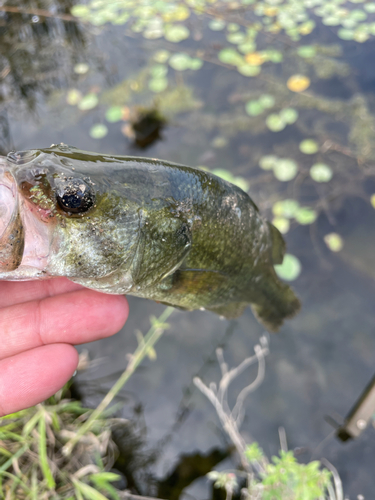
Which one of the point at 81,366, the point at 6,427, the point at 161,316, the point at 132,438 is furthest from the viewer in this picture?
the point at 161,316

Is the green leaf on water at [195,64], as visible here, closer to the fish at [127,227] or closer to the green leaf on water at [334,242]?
the green leaf on water at [334,242]

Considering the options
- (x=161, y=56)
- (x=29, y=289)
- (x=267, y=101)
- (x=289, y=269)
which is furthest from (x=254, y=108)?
(x=29, y=289)

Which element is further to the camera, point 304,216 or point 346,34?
point 346,34

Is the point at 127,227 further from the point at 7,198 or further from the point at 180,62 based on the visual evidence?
the point at 180,62

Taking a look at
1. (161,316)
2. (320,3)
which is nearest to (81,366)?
(161,316)

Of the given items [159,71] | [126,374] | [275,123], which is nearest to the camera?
[126,374]

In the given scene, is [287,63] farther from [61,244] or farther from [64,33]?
[61,244]

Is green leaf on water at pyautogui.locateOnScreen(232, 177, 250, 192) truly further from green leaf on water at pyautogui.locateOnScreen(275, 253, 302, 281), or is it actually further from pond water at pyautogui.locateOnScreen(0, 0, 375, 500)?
green leaf on water at pyautogui.locateOnScreen(275, 253, 302, 281)
